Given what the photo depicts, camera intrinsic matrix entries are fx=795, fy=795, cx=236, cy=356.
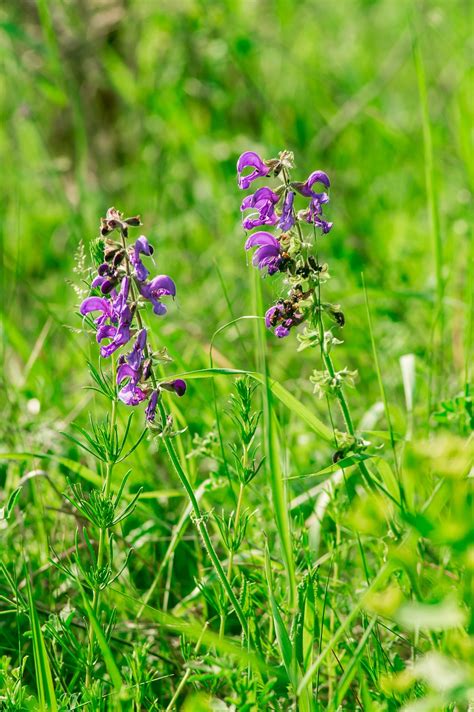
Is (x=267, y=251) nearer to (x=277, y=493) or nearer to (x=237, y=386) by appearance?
(x=237, y=386)

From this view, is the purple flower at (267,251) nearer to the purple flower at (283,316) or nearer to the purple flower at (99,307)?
the purple flower at (283,316)

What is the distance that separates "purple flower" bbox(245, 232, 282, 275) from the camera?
208 centimetres

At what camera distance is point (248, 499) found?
9.05ft

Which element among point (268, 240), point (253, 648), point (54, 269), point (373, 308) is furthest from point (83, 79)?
point (253, 648)

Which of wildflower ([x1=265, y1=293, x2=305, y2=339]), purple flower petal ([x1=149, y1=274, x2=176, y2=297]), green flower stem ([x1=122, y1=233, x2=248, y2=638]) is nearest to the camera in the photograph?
green flower stem ([x1=122, y1=233, x2=248, y2=638])

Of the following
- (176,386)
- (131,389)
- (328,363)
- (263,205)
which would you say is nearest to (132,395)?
(131,389)

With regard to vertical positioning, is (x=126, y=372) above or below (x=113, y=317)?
below

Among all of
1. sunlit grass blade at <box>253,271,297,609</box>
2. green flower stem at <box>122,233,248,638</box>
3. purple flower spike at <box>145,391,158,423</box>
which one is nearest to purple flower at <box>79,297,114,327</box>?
green flower stem at <box>122,233,248,638</box>

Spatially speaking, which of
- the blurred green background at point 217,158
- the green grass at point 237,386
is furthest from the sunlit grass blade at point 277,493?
the blurred green background at point 217,158

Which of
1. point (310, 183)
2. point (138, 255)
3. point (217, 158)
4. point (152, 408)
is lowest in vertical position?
point (152, 408)

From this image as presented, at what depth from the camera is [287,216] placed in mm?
2033

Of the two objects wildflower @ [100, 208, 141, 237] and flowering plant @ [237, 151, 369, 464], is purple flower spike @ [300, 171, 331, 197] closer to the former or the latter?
flowering plant @ [237, 151, 369, 464]

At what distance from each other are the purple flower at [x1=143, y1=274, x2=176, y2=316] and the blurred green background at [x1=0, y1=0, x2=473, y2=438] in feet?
4.36

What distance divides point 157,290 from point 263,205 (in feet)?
1.24
